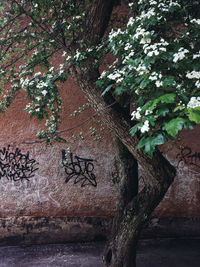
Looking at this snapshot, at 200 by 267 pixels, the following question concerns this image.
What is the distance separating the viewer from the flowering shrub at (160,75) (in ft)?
6.61

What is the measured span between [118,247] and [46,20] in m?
3.23

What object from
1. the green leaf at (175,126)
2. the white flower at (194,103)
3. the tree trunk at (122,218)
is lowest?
the tree trunk at (122,218)

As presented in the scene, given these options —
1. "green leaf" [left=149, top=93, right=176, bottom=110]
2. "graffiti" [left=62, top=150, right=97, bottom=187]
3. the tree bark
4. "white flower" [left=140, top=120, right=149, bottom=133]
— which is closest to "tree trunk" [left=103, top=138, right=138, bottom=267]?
the tree bark

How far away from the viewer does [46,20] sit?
4.20 meters

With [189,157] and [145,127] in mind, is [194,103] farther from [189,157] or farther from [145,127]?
[189,157]

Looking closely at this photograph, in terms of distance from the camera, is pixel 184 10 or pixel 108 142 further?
pixel 108 142

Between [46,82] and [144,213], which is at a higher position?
[46,82]

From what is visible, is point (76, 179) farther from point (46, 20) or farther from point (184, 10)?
point (184, 10)

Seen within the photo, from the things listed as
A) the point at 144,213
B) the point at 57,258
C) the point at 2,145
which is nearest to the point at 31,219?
the point at 57,258

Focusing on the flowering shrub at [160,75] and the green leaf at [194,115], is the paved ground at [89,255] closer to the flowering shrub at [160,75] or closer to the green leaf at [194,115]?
the flowering shrub at [160,75]

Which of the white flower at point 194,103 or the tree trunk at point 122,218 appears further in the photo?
the tree trunk at point 122,218

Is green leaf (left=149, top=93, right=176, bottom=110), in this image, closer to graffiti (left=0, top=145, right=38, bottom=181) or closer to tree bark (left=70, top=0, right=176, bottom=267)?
tree bark (left=70, top=0, right=176, bottom=267)

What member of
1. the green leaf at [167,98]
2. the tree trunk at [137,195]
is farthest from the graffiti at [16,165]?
the green leaf at [167,98]

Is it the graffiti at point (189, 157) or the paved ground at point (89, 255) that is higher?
the graffiti at point (189, 157)
